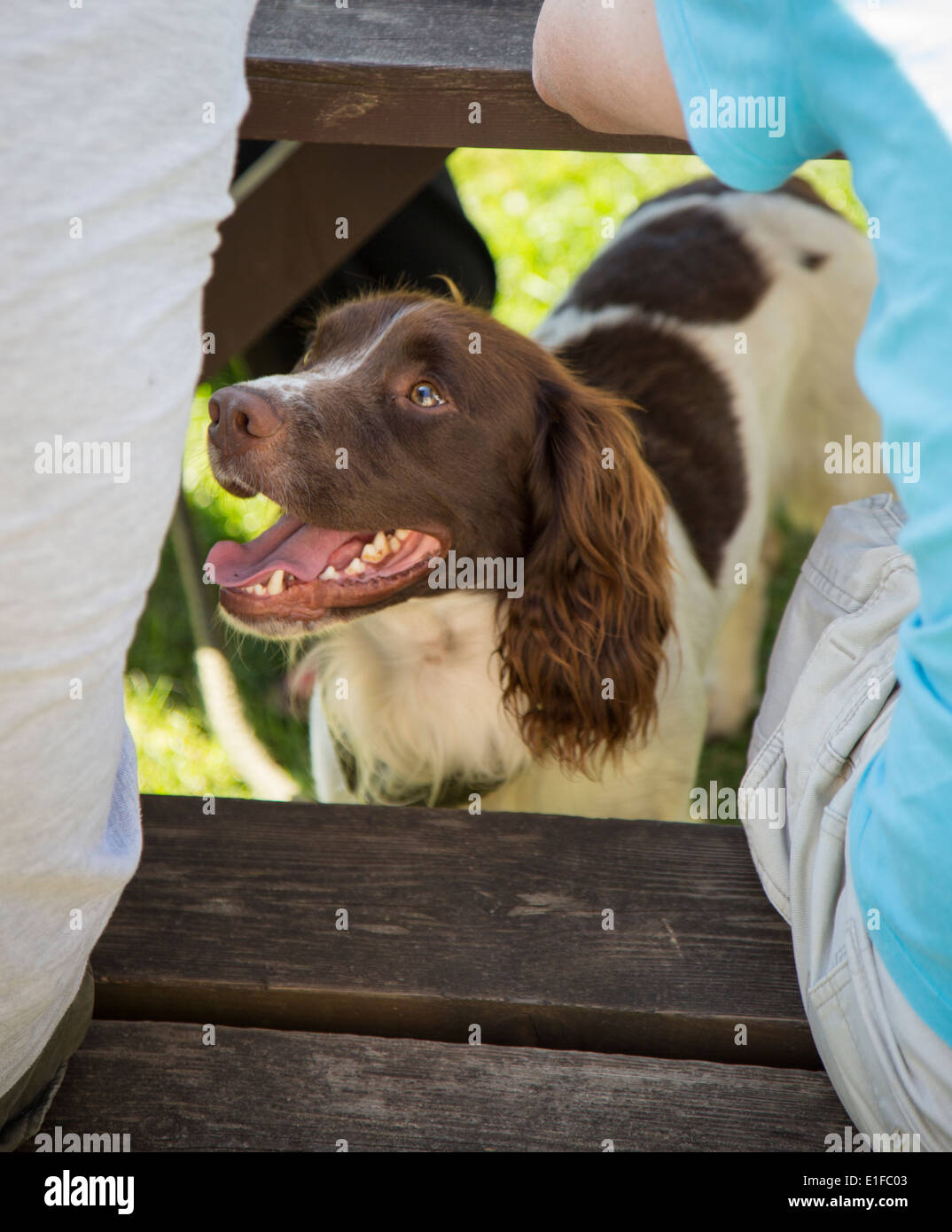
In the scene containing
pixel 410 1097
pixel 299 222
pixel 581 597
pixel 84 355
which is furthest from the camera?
pixel 299 222

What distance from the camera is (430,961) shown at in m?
1.42

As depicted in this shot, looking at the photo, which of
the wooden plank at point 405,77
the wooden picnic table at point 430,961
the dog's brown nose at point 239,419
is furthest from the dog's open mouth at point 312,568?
the wooden plank at point 405,77

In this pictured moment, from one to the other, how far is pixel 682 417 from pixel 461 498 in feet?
2.85

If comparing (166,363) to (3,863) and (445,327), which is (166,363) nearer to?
(3,863)

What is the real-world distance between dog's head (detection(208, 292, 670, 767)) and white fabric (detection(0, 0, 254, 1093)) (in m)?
0.95

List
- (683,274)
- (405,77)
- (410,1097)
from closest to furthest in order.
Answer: (410,1097)
(405,77)
(683,274)

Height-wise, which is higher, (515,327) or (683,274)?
(683,274)

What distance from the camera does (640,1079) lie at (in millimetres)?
1300

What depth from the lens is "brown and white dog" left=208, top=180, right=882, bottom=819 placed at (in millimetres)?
1986

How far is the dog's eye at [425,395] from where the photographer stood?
2041 mm

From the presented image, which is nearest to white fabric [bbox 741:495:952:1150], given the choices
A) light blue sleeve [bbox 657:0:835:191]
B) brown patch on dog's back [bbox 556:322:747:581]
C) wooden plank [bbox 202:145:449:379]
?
light blue sleeve [bbox 657:0:835:191]

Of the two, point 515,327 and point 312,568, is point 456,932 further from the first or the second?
point 515,327

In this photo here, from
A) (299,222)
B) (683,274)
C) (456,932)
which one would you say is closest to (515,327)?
(683,274)
